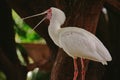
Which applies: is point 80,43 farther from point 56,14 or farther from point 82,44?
point 56,14

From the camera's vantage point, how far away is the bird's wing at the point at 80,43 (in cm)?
231

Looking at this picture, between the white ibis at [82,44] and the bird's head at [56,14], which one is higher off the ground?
the bird's head at [56,14]

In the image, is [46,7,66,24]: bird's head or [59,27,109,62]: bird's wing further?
[46,7,66,24]: bird's head

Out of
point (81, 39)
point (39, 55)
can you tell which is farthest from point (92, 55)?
point (39, 55)

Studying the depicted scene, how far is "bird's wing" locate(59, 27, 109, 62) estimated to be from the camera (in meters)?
2.31

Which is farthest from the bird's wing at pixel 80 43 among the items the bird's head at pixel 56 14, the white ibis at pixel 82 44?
the bird's head at pixel 56 14

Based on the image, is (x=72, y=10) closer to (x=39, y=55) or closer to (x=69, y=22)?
(x=69, y=22)

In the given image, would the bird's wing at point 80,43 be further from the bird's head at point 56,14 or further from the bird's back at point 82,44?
the bird's head at point 56,14

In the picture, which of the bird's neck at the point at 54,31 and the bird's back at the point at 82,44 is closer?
the bird's back at the point at 82,44

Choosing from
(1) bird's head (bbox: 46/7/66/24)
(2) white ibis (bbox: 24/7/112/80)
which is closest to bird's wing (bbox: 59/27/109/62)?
(2) white ibis (bbox: 24/7/112/80)

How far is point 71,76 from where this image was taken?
2.81m

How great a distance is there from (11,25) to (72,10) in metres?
1.12

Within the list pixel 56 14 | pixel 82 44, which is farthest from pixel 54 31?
pixel 82 44

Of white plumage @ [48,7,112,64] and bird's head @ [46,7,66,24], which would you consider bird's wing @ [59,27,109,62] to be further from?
bird's head @ [46,7,66,24]
